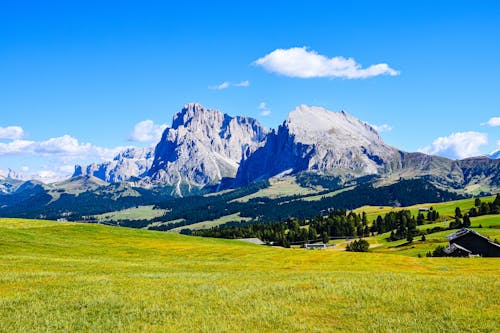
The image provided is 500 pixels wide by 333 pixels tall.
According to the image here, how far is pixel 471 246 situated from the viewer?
120m

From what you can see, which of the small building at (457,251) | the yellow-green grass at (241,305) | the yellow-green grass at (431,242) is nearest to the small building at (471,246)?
the small building at (457,251)

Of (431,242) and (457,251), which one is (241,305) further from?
(431,242)

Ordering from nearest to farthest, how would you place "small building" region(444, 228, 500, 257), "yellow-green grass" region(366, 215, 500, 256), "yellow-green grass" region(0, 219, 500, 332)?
1. "yellow-green grass" region(0, 219, 500, 332)
2. "small building" region(444, 228, 500, 257)
3. "yellow-green grass" region(366, 215, 500, 256)

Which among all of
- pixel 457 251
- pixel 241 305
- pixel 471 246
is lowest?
pixel 457 251

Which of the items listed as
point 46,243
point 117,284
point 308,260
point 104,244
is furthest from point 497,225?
point 117,284

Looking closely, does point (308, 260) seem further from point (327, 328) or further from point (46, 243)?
point (327, 328)

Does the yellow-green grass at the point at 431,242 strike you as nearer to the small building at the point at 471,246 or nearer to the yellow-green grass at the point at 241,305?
the small building at the point at 471,246

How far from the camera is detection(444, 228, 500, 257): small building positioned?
117375 mm

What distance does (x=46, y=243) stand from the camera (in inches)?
2847

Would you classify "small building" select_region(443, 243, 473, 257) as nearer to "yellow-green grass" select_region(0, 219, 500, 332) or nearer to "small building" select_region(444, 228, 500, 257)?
"small building" select_region(444, 228, 500, 257)

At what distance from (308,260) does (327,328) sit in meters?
49.1

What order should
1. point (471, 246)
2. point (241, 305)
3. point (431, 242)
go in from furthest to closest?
point (431, 242), point (471, 246), point (241, 305)

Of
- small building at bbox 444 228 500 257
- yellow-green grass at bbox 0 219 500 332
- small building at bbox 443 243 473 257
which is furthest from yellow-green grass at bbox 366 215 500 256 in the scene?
yellow-green grass at bbox 0 219 500 332

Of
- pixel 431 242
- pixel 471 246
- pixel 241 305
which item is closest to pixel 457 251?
pixel 471 246
